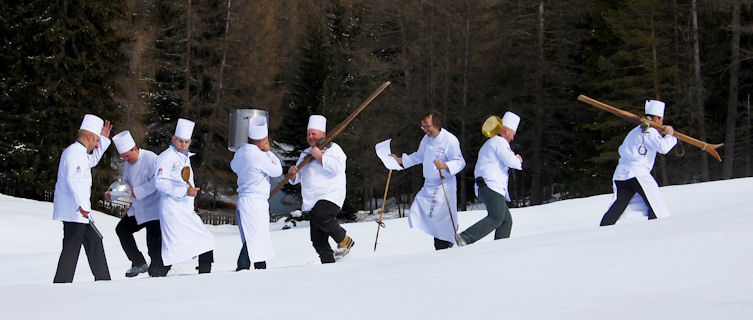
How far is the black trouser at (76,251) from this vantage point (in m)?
7.47

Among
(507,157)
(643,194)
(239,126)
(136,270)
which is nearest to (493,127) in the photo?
(507,157)

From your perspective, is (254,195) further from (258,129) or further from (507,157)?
(507,157)

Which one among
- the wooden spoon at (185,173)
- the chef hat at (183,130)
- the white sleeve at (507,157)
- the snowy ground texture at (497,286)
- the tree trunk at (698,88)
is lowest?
the snowy ground texture at (497,286)

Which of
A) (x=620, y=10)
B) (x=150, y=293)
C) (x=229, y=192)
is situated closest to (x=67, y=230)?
(x=150, y=293)

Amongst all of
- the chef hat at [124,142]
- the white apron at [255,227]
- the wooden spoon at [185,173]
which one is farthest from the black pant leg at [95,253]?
the white apron at [255,227]

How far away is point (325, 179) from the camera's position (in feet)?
29.7

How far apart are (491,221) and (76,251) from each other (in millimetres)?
4001

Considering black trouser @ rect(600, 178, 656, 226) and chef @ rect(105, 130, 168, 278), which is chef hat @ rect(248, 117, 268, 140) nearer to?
chef @ rect(105, 130, 168, 278)

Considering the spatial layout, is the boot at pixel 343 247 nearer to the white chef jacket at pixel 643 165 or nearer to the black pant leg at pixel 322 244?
the black pant leg at pixel 322 244

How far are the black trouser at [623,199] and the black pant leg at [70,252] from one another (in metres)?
5.25

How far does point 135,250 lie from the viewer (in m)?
8.87

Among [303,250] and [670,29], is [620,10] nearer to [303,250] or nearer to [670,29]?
[670,29]

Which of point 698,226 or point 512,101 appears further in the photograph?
point 512,101

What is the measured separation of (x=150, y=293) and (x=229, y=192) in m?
34.1
